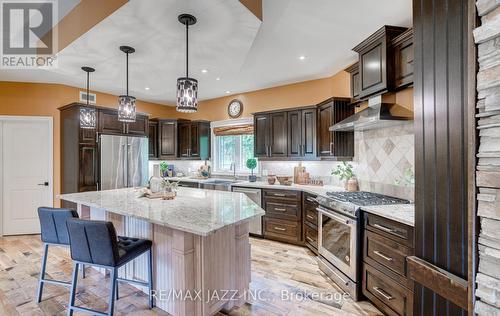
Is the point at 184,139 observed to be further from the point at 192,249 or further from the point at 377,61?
the point at 377,61

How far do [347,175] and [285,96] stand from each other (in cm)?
198

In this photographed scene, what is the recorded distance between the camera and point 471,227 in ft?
2.41

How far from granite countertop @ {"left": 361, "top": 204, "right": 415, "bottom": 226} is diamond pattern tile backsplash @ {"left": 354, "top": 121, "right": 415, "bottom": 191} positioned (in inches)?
19.1

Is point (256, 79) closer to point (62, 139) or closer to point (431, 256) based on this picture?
point (62, 139)

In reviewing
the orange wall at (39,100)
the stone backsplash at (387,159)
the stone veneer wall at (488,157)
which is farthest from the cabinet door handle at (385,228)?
the orange wall at (39,100)

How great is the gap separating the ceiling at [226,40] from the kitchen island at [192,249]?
5.52 ft

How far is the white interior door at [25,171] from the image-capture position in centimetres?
451

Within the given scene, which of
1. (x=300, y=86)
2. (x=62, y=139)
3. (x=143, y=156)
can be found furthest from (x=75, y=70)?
(x=300, y=86)

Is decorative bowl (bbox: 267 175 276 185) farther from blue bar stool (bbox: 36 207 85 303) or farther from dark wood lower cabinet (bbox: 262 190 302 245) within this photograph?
blue bar stool (bbox: 36 207 85 303)

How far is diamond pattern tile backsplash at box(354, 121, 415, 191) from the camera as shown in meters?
2.81

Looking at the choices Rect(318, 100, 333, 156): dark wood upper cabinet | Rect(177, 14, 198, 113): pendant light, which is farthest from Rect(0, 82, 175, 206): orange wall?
Rect(318, 100, 333, 156): dark wood upper cabinet

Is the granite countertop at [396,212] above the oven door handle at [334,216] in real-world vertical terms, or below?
above

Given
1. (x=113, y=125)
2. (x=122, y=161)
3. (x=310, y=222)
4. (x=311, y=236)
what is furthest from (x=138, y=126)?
(x=311, y=236)

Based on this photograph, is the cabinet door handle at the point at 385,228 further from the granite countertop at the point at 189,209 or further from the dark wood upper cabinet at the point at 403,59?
the dark wood upper cabinet at the point at 403,59
